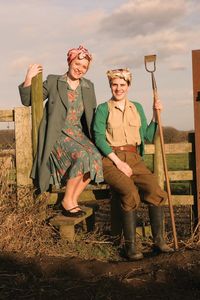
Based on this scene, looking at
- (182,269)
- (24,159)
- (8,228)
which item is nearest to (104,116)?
(24,159)

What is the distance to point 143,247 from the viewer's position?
635 cm

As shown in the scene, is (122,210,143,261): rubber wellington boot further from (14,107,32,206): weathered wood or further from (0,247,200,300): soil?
(14,107,32,206): weathered wood

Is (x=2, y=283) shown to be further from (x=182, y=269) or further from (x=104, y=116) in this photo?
(x=104, y=116)

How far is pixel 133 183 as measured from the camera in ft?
18.7

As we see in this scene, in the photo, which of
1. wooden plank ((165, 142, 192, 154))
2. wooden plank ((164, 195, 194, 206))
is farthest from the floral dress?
wooden plank ((164, 195, 194, 206))

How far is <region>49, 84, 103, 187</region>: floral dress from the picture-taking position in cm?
580

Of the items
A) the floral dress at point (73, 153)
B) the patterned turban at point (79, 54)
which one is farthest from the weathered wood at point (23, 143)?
the patterned turban at point (79, 54)

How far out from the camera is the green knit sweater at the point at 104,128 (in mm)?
5754

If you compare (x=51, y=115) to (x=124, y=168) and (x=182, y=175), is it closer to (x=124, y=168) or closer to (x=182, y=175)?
(x=124, y=168)

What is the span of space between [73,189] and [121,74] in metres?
1.40

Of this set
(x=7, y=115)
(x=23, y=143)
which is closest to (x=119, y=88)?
(x=23, y=143)

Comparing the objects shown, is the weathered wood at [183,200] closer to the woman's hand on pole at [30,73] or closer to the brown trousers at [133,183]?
the brown trousers at [133,183]

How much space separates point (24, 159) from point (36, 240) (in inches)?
47.8

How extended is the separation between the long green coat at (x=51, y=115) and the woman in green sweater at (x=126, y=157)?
0.31 metres
